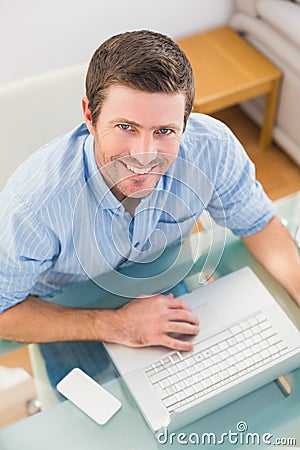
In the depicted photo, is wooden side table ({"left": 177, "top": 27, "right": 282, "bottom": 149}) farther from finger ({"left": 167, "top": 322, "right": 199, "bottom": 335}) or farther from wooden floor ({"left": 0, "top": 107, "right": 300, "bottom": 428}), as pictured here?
finger ({"left": 167, "top": 322, "right": 199, "bottom": 335})

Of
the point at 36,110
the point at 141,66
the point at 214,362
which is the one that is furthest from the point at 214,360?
the point at 36,110

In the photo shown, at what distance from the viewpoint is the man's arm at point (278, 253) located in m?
1.21

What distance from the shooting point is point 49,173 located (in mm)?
1119

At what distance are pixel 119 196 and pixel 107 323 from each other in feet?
0.75

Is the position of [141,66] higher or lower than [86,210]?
higher

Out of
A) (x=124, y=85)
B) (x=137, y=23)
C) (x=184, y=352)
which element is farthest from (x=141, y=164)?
(x=137, y=23)

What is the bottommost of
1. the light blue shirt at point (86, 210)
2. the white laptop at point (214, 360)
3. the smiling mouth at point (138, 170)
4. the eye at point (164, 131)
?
the white laptop at point (214, 360)

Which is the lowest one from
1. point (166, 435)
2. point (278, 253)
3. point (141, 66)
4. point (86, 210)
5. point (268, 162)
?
point (268, 162)

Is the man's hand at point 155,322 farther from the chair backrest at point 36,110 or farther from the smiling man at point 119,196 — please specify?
the chair backrest at point 36,110

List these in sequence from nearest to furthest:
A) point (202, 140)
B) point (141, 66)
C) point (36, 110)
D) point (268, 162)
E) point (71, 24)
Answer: point (141, 66) < point (202, 140) < point (36, 110) < point (71, 24) < point (268, 162)

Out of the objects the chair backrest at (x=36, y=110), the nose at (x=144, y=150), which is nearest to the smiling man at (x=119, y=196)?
the nose at (x=144, y=150)

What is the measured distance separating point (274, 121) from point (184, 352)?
153 cm

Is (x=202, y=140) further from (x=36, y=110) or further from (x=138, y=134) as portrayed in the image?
(x=36, y=110)

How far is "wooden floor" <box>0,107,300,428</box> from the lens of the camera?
2346 millimetres
